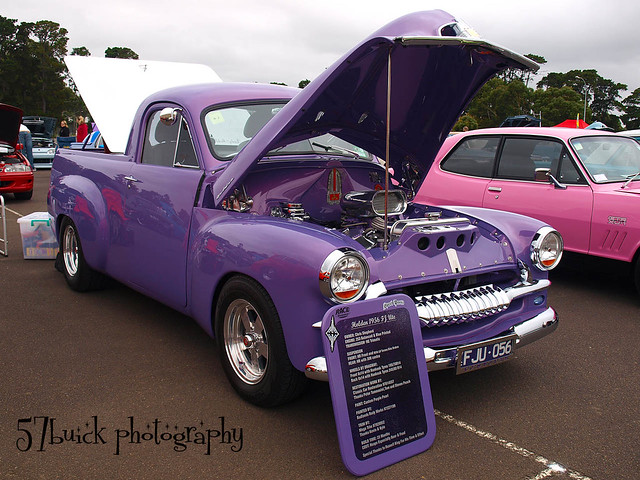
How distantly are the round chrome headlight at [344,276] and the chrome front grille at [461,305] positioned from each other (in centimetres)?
36

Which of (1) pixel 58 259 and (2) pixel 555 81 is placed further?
(2) pixel 555 81

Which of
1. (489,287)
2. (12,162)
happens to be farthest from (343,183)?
(12,162)

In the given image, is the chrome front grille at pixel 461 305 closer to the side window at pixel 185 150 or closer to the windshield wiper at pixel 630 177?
the side window at pixel 185 150

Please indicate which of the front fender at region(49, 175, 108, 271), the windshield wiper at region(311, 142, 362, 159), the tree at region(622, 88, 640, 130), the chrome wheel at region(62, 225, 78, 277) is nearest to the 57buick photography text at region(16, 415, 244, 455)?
the front fender at region(49, 175, 108, 271)

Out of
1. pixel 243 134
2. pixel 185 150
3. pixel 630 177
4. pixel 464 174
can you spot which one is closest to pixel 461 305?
pixel 243 134

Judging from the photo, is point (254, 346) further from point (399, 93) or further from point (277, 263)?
point (399, 93)

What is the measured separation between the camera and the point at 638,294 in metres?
5.42

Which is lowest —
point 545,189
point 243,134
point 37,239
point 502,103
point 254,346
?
point 37,239

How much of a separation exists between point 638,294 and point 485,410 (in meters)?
3.03

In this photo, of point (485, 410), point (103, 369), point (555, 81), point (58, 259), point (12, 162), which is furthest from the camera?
point (555, 81)

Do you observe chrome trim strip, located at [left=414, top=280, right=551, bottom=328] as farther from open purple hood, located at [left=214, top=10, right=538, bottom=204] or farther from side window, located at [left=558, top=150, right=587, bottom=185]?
side window, located at [left=558, top=150, right=587, bottom=185]

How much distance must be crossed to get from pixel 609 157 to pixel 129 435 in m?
5.24

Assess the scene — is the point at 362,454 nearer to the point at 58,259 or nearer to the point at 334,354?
the point at 334,354

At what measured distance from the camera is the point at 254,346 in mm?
3244
